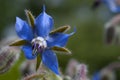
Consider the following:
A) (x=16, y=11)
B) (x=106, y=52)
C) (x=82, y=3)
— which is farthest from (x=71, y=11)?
(x=106, y=52)

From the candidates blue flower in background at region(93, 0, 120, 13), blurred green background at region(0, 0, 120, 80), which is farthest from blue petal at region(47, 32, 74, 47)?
blurred green background at region(0, 0, 120, 80)

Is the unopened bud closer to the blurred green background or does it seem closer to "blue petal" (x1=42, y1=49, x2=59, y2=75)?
"blue petal" (x1=42, y1=49, x2=59, y2=75)

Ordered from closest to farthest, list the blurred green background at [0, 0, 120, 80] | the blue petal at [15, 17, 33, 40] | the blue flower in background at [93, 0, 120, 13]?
the blue petal at [15, 17, 33, 40] → the blue flower in background at [93, 0, 120, 13] → the blurred green background at [0, 0, 120, 80]

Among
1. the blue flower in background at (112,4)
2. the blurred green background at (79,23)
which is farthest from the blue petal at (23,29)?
the blurred green background at (79,23)

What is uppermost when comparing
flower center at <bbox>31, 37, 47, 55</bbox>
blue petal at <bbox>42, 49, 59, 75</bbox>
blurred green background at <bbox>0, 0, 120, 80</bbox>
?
blurred green background at <bbox>0, 0, 120, 80</bbox>

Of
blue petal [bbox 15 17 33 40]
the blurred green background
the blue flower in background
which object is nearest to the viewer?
blue petal [bbox 15 17 33 40]

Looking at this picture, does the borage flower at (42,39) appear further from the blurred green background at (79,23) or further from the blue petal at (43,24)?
the blurred green background at (79,23)
